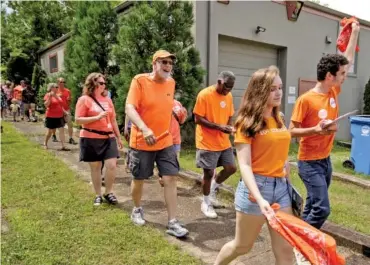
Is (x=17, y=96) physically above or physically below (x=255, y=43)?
below

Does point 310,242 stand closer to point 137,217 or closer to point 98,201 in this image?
point 137,217

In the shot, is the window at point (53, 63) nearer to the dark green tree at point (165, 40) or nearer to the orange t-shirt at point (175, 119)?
the dark green tree at point (165, 40)

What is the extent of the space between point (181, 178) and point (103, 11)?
720 cm

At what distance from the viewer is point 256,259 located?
11.4 ft

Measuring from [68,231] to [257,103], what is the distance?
273 centimetres

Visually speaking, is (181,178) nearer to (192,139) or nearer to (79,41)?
(192,139)

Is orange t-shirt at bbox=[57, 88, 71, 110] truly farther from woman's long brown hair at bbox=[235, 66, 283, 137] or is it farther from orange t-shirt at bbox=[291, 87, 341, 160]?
woman's long brown hair at bbox=[235, 66, 283, 137]

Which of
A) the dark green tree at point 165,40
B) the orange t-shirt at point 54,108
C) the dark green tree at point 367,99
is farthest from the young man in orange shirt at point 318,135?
the dark green tree at point 367,99

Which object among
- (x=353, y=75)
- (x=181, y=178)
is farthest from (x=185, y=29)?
(x=353, y=75)

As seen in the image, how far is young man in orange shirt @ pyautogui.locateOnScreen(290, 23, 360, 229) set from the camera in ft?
10.4

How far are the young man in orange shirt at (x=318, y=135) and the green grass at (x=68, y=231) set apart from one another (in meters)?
1.23

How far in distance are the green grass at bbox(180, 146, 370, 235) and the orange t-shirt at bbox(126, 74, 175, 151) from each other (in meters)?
2.13

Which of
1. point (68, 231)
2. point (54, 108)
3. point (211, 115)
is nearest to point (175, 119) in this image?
point (211, 115)

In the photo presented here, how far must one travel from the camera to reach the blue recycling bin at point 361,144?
6.74 metres
